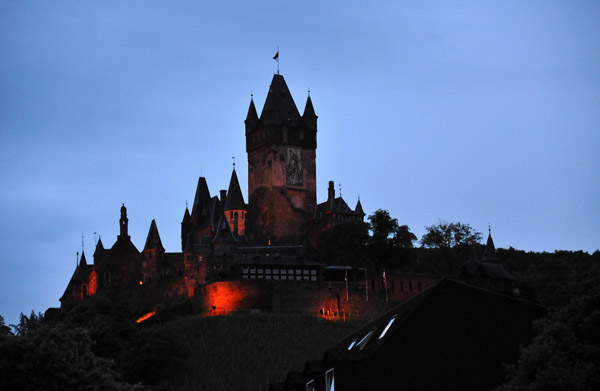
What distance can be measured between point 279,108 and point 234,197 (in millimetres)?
14239

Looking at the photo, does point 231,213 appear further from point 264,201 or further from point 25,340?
point 25,340

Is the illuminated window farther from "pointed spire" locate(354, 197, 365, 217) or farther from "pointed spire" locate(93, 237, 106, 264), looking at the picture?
"pointed spire" locate(93, 237, 106, 264)

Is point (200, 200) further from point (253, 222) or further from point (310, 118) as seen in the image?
point (310, 118)

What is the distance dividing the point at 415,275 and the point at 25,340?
69.9 m

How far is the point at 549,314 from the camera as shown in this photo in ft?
112

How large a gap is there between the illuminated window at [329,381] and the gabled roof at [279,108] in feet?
336

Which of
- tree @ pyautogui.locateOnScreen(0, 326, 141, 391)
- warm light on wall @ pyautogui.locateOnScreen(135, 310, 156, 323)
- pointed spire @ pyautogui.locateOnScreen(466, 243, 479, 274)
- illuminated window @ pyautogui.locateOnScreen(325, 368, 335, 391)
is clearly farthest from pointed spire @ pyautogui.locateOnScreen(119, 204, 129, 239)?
illuminated window @ pyautogui.locateOnScreen(325, 368, 335, 391)

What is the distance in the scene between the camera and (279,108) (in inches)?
5517

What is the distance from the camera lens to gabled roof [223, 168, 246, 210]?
132875 millimetres

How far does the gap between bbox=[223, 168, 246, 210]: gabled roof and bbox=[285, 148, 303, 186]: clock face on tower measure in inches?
244

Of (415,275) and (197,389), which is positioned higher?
(415,275)

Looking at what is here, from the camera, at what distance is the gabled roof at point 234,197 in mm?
132875

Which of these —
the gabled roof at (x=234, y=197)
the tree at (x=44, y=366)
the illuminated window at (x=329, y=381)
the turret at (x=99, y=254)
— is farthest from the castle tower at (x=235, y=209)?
the illuminated window at (x=329, y=381)

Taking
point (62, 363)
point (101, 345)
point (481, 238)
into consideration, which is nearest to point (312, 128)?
point (481, 238)
